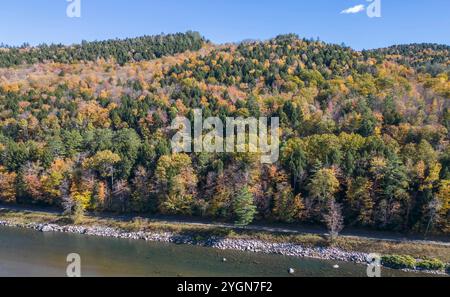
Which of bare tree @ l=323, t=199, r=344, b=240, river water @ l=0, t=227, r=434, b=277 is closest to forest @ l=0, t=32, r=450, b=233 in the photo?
bare tree @ l=323, t=199, r=344, b=240

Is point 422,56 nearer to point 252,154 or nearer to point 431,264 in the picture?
point 252,154

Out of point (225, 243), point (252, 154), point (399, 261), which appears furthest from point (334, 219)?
point (252, 154)

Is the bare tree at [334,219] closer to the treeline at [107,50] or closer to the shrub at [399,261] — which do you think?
the shrub at [399,261]

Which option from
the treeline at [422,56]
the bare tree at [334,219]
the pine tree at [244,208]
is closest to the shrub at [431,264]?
the bare tree at [334,219]
